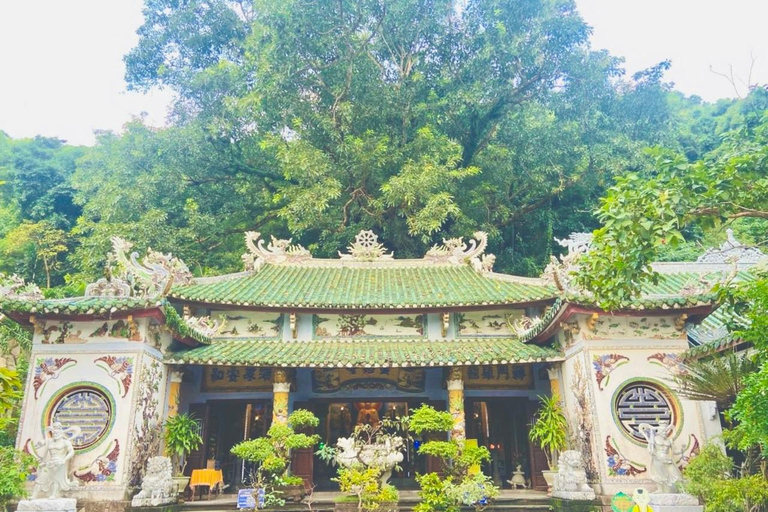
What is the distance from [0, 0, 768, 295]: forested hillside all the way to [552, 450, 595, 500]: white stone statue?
350 inches

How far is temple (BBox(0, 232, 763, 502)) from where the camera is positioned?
865 cm

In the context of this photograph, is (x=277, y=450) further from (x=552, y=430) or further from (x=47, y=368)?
(x=552, y=430)

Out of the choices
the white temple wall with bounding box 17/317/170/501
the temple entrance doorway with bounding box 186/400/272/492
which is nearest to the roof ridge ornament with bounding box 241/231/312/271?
the temple entrance doorway with bounding box 186/400/272/492

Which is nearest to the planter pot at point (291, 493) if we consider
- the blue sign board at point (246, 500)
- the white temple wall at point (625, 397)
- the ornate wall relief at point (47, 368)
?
the blue sign board at point (246, 500)

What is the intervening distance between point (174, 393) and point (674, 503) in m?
8.81

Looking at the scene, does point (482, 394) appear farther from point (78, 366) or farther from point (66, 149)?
point (66, 149)

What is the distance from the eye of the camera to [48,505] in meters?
7.43

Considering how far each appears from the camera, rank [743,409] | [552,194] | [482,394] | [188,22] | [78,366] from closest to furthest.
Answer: [743,409] → [78,366] → [482,394] → [552,194] → [188,22]

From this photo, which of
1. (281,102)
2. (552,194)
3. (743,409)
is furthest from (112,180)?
(743,409)

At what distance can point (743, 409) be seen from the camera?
16.5 feet

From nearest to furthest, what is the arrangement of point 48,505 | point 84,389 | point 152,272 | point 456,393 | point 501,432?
point 48,505
point 84,389
point 456,393
point 152,272
point 501,432

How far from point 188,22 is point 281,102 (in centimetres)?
863

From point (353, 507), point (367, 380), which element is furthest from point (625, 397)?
point (367, 380)

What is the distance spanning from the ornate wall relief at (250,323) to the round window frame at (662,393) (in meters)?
6.89
